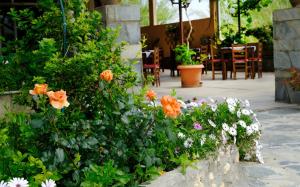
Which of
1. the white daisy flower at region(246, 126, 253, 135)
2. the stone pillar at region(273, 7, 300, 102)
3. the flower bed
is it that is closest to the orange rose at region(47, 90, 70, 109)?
the flower bed

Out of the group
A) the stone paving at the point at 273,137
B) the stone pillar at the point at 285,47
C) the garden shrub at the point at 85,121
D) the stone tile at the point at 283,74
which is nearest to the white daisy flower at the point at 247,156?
the stone paving at the point at 273,137

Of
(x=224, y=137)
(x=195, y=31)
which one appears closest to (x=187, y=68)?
(x=224, y=137)

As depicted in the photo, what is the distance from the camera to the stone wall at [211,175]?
80.6 inches

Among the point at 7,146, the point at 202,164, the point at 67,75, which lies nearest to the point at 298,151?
the point at 202,164

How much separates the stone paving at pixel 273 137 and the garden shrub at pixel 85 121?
547mm

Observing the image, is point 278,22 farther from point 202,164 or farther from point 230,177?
point 202,164

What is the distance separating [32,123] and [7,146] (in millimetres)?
180

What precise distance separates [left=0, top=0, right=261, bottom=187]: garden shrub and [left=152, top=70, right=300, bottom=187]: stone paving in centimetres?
55

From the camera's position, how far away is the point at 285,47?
6914mm

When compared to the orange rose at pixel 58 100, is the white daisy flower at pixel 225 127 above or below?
below

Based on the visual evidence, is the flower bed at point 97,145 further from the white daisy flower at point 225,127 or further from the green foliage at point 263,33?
the green foliage at point 263,33

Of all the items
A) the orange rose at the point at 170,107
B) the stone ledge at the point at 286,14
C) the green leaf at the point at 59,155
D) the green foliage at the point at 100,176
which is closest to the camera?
the green foliage at the point at 100,176

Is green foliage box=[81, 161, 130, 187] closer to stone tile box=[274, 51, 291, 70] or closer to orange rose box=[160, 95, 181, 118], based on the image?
orange rose box=[160, 95, 181, 118]

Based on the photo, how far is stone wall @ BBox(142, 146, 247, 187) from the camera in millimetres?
2048
